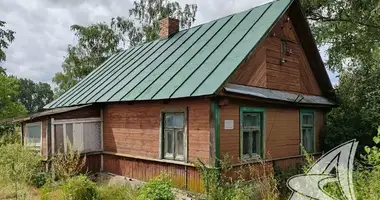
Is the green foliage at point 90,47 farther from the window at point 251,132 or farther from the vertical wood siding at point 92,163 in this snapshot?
the window at point 251,132

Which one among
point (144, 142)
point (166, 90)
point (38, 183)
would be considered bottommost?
point (38, 183)

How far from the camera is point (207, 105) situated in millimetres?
7441

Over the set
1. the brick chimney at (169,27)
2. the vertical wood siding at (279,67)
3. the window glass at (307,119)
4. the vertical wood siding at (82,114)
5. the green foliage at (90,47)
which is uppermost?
the green foliage at (90,47)

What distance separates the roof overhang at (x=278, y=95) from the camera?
766 centimetres

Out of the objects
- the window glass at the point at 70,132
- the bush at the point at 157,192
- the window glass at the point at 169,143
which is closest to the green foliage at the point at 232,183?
the bush at the point at 157,192

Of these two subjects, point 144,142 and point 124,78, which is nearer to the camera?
point 144,142

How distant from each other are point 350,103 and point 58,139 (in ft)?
33.6

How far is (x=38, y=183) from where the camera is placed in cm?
937

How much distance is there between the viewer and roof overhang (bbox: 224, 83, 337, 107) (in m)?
7.66

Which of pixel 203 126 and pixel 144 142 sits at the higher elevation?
pixel 203 126

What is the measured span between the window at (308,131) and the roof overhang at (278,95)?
45 cm

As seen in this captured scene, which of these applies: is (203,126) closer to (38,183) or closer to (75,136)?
(75,136)

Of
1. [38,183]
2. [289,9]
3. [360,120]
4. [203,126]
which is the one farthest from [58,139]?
[360,120]

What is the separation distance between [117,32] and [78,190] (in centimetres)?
1973
